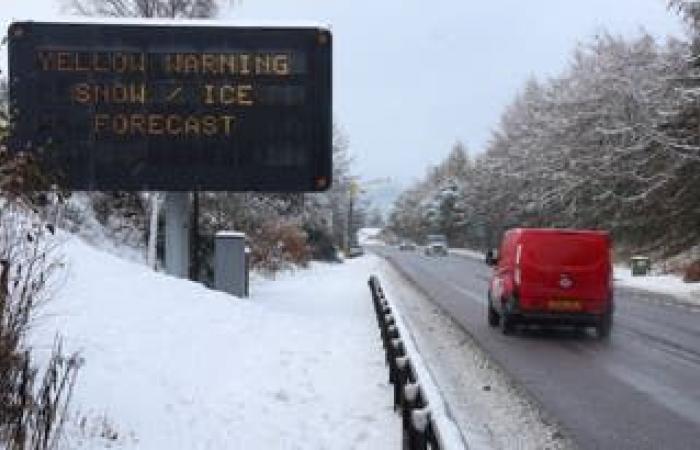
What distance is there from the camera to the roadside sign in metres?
21.1

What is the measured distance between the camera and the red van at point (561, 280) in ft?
67.2

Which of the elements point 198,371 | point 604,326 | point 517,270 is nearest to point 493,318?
point 517,270

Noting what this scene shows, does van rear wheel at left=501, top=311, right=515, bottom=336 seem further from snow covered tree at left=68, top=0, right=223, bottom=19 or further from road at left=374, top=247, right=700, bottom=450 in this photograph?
snow covered tree at left=68, top=0, right=223, bottom=19

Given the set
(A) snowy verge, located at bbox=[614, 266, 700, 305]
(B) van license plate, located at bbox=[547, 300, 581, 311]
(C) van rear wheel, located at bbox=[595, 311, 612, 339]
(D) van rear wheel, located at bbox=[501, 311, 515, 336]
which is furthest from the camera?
(A) snowy verge, located at bbox=[614, 266, 700, 305]

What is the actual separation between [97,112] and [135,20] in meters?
1.92

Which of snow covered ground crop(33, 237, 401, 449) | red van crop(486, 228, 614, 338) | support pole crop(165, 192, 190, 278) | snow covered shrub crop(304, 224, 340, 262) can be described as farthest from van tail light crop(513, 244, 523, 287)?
snow covered shrub crop(304, 224, 340, 262)

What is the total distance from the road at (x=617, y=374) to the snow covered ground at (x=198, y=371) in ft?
6.48

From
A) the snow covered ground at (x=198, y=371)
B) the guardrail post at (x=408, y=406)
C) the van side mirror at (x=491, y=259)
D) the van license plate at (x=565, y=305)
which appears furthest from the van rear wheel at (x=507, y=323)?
the guardrail post at (x=408, y=406)

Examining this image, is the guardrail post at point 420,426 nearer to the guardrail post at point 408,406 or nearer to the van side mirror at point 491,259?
the guardrail post at point 408,406

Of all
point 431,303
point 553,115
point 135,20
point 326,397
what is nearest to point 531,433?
point 326,397

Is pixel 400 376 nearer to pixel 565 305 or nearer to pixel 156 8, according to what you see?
pixel 565 305

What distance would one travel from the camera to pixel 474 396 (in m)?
12.9

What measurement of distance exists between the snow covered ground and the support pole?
433 cm

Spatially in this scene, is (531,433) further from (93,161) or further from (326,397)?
(93,161)
